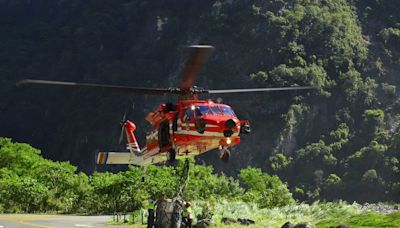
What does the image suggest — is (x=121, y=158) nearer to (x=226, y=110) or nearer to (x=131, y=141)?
(x=131, y=141)

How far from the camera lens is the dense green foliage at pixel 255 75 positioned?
386ft

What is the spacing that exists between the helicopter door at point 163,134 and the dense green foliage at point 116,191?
1314 cm

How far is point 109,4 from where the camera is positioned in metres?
168

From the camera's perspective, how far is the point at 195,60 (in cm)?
1872

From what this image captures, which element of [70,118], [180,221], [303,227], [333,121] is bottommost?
[70,118]

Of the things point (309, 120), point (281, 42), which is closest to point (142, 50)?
point (281, 42)

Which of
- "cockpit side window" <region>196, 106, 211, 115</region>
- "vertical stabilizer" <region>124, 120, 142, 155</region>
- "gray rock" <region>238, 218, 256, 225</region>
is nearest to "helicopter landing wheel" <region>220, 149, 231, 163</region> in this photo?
"cockpit side window" <region>196, 106, 211, 115</region>

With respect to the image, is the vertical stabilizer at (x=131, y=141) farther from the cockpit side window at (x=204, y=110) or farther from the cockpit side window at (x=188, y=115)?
the cockpit side window at (x=204, y=110)

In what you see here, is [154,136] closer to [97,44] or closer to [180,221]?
[180,221]

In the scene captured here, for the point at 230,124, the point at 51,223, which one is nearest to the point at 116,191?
the point at 51,223

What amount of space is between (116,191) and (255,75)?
97479 mm

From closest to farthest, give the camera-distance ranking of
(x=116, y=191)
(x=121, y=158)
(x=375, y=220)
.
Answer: (x=375, y=220)
(x=121, y=158)
(x=116, y=191)

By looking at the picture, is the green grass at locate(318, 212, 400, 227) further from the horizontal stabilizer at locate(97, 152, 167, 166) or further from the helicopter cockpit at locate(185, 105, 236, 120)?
the horizontal stabilizer at locate(97, 152, 167, 166)

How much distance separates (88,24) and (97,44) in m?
7.91
